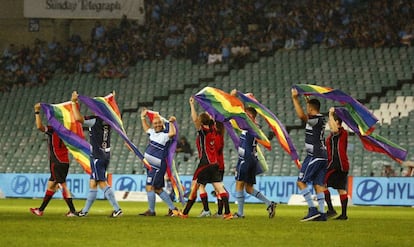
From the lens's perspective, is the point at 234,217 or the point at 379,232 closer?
A: the point at 379,232

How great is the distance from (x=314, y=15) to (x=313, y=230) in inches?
1022

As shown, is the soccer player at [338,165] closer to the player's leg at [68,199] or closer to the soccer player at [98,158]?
the soccer player at [98,158]

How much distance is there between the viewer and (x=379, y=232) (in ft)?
60.0

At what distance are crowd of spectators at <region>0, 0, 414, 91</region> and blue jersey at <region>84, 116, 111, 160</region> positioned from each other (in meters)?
20.8

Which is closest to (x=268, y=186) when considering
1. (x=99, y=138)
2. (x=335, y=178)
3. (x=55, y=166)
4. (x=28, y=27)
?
(x=335, y=178)

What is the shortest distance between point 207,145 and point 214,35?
77.2ft

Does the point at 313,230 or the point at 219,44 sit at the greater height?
the point at 219,44

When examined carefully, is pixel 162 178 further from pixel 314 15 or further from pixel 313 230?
pixel 314 15

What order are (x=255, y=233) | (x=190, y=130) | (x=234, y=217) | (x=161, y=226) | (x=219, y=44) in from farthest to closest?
(x=219, y=44) < (x=190, y=130) < (x=234, y=217) < (x=161, y=226) < (x=255, y=233)

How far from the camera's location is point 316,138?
859 inches

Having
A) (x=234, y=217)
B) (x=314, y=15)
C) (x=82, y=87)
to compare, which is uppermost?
(x=314, y=15)

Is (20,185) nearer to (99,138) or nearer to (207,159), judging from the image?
(99,138)

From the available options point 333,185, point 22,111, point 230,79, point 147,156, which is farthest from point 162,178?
point 22,111

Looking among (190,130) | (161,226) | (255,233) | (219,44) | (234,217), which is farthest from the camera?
(219,44)
